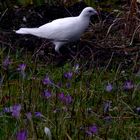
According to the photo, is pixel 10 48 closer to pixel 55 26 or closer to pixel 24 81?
pixel 55 26

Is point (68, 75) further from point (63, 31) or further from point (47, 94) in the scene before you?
point (63, 31)

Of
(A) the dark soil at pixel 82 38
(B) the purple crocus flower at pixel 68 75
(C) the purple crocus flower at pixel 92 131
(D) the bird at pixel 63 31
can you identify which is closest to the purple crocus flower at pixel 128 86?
(B) the purple crocus flower at pixel 68 75

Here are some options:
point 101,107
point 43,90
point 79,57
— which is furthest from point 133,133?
point 79,57

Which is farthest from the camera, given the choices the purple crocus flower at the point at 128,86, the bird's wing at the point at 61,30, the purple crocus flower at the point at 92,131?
the bird's wing at the point at 61,30

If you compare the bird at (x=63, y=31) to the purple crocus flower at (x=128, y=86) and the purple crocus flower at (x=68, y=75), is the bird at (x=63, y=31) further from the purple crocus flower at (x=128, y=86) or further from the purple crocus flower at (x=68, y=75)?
the purple crocus flower at (x=128, y=86)

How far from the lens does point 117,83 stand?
14.6ft

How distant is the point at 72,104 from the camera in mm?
3816

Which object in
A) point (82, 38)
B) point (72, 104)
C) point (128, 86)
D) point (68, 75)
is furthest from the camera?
point (82, 38)

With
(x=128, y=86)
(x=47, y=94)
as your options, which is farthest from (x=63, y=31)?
(x=47, y=94)

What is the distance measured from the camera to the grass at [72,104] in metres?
3.43

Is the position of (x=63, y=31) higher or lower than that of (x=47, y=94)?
lower

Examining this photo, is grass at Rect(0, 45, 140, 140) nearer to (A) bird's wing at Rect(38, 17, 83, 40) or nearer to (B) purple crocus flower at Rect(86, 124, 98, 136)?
(B) purple crocus flower at Rect(86, 124, 98, 136)

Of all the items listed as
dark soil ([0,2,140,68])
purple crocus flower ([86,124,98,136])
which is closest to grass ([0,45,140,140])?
purple crocus flower ([86,124,98,136])

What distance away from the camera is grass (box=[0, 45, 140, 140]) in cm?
343
